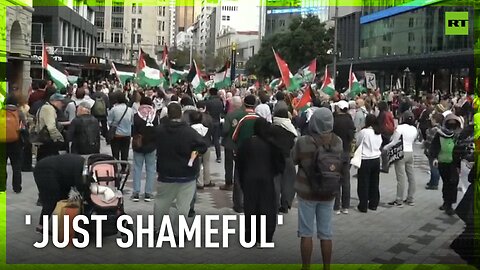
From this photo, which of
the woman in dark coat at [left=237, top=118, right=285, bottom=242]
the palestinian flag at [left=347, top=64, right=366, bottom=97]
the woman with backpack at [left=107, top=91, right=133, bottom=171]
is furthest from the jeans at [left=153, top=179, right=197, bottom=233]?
the palestinian flag at [left=347, top=64, right=366, bottom=97]

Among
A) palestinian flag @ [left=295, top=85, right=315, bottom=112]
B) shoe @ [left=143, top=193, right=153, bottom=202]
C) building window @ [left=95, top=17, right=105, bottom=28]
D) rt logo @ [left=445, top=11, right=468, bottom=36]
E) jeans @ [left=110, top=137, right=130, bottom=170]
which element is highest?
building window @ [left=95, top=17, right=105, bottom=28]

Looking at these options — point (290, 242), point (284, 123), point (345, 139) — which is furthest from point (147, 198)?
point (345, 139)

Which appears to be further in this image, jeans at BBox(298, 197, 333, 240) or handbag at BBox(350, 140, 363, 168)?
handbag at BBox(350, 140, 363, 168)

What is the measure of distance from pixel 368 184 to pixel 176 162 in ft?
12.0

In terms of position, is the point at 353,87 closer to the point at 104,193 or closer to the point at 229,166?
the point at 229,166

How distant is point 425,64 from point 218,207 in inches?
1382

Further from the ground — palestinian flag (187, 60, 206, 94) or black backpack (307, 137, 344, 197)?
palestinian flag (187, 60, 206, 94)

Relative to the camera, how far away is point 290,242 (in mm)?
7602

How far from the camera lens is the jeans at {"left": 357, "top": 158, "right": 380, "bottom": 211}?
9.65 m

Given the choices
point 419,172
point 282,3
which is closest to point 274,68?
point 419,172

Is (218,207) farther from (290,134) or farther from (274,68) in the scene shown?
(274,68)

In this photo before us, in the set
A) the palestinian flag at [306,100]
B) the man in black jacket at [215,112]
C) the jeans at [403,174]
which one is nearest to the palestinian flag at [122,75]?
the man in black jacket at [215,112]

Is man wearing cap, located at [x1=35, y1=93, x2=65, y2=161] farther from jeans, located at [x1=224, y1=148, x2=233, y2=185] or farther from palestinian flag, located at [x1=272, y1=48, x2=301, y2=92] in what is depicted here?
palestinian flag, located at [x1=272, y1=48, x2=301, y2=92]

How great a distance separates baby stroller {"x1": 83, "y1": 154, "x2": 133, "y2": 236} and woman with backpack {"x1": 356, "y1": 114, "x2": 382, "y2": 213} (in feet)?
12.4
